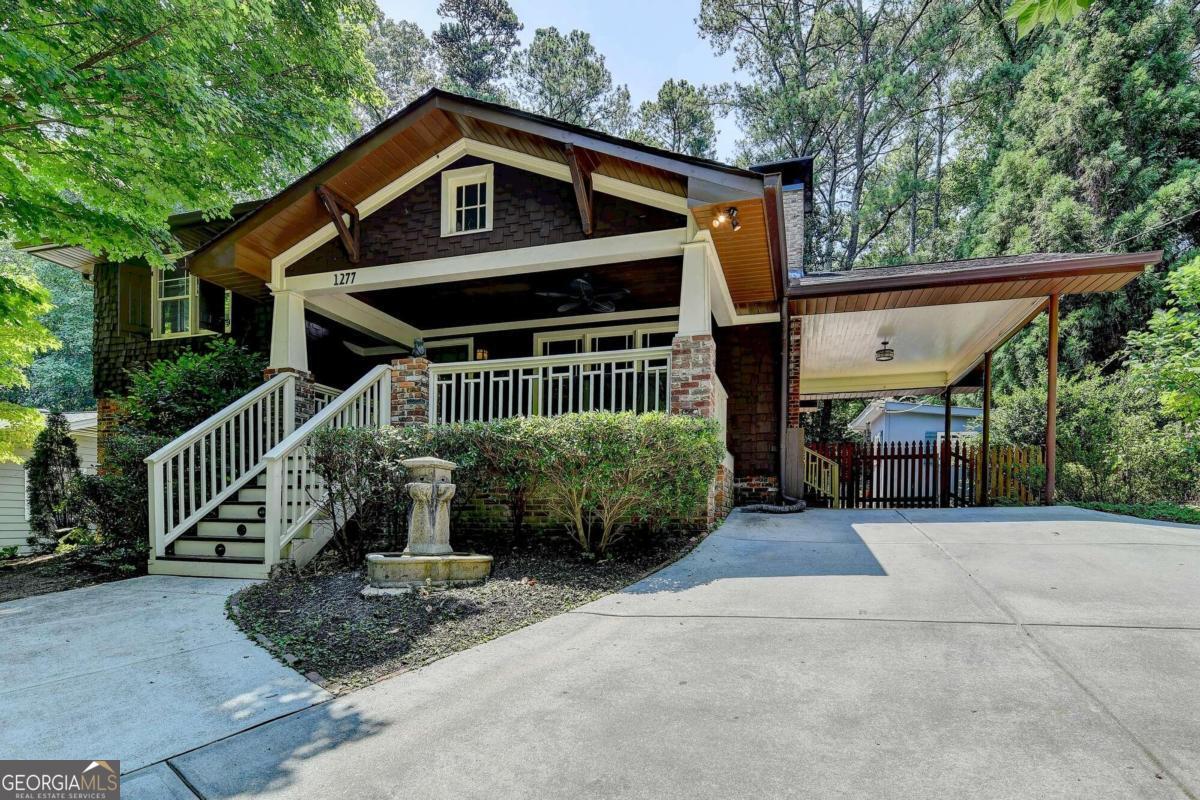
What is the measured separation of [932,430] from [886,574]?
63.6 feet

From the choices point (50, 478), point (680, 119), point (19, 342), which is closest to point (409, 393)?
point (19, 342)

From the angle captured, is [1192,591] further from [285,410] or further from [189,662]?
[285,410]

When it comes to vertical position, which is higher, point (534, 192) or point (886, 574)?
point (534, 192)

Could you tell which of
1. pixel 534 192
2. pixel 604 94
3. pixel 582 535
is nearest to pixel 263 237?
pixel 534 192

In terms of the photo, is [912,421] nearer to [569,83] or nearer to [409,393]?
[569,83]

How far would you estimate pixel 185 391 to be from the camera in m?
7.70

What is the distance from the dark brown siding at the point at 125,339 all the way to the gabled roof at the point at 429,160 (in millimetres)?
1464

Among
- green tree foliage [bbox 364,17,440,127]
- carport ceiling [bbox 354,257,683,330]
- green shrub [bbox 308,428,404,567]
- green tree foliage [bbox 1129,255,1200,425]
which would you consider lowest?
green shrub [bbox 308,428,404,567]

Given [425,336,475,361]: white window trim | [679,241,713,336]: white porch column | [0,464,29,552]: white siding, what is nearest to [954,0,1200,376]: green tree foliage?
[679,241,713,336]: white porch column

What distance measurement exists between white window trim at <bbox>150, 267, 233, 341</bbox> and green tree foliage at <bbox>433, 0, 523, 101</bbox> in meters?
17.8

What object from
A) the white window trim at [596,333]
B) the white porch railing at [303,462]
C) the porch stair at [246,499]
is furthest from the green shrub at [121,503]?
the white window trim at [596,333]

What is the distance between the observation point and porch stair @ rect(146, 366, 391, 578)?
5.56 m

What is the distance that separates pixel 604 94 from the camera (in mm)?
23844

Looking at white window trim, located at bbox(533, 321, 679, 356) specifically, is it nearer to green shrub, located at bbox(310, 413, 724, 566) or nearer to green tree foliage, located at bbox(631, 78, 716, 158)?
green shrub, located at bbox(310, 413, 724, 566)
